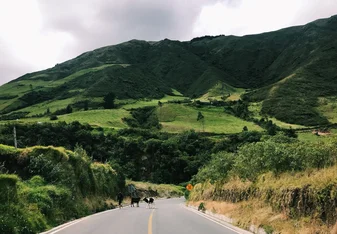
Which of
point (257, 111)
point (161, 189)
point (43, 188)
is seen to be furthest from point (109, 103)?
point (43, 188)

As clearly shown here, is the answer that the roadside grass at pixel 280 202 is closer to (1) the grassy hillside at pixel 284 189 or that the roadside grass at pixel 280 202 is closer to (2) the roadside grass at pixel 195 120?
(1) the grassy hillside at pixel 284 189

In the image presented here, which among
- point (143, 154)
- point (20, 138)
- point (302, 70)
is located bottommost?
point (143, 154)

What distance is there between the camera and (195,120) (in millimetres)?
134750

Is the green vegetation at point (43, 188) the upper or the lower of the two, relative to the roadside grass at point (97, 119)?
lower

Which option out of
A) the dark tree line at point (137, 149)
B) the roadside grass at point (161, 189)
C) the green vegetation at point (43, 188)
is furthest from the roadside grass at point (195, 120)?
the green vegetation at point (43, 188)

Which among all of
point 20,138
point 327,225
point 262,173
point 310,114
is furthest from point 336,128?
point 327,225

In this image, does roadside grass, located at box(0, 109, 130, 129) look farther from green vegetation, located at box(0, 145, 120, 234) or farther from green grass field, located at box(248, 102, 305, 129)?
green vegetation, located at box(0, 145, 120, 234)

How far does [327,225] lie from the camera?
439 inches

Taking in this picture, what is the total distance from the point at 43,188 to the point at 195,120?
116m

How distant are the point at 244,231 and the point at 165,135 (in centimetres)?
10746

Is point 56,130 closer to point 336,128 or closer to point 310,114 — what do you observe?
point 336,128

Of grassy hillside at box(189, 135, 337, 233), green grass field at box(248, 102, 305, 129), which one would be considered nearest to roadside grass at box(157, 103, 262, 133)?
green grass field at box(248, 102, 305, 129)

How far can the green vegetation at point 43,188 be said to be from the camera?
537 inches

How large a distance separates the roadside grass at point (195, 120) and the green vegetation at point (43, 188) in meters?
88.6
